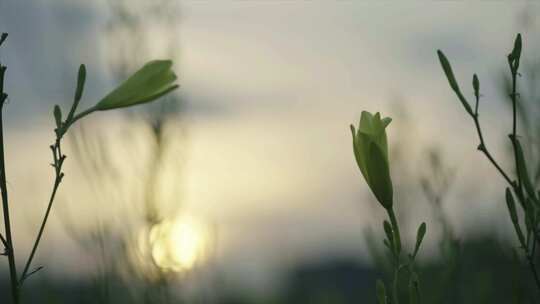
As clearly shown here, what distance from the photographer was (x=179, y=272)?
310cm

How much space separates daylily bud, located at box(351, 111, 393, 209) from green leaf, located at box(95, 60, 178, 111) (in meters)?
0.34

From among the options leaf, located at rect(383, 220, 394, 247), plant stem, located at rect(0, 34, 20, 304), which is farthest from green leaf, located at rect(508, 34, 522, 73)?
plant stem, located at rect(0, 34, 20, 304)

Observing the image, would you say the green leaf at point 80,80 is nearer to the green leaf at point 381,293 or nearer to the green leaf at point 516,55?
the green leaf at point 381,293

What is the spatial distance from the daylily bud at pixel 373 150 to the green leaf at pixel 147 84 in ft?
1.13

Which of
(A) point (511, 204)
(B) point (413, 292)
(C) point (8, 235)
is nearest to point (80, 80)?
(C) point (8, 235)

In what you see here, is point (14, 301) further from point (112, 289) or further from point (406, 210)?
point (406, 210)

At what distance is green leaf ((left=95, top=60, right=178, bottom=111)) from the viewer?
1.21 m

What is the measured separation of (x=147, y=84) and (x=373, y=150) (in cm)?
39

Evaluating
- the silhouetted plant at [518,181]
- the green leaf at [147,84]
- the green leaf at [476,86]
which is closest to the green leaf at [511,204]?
the silhouetted plant at [518,181]

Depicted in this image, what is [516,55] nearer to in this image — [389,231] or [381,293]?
[389,231]

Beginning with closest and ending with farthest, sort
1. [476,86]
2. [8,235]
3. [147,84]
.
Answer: [8,235] → [147,84] → [476,86]

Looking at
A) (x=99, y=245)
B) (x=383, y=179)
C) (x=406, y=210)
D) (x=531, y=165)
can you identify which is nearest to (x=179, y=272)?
(x=99, y=245)

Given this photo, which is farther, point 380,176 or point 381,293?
point 380,176

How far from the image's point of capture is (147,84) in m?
1.23
